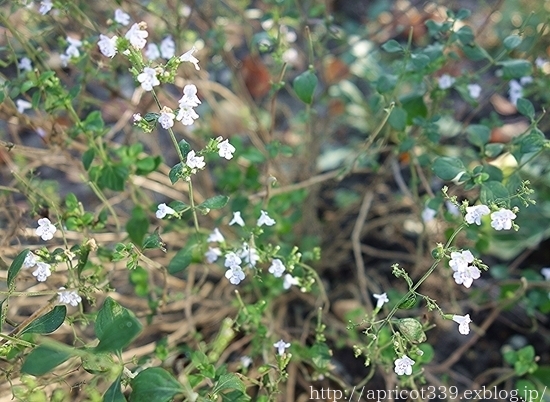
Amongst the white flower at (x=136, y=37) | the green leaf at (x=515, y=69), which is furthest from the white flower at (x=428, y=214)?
the white flower at (x=136, y=37)

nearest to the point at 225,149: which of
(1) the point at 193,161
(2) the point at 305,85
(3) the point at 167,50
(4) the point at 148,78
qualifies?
(1) the point at 193,161

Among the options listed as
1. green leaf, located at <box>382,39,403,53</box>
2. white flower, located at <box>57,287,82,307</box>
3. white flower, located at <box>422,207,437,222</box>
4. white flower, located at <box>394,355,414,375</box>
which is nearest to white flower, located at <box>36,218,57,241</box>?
white flower, located at <box>57,287,82,307</box>

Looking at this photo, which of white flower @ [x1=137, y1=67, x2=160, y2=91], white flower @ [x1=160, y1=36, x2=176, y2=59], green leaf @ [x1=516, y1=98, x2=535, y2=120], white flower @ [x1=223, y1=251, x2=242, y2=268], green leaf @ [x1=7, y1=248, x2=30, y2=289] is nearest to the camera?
white flower @ [x1=137, y1=67, x2=160, y2=91]

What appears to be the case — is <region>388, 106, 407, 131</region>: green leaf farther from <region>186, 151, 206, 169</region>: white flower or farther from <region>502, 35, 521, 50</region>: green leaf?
<region>186, 151, 206, 169</region>: white flower

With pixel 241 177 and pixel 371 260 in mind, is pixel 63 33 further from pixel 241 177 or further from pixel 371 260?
pixel 371 260

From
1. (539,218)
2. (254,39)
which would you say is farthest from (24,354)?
(539,218)

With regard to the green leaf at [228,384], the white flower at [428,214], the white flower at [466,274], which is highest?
the white flower at [466,274]

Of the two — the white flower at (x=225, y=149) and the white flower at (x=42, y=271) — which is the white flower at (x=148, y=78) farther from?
the white flower at (x=42, y=271)

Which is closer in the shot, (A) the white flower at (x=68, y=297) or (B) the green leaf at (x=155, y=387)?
(B) the green leaf at (x=155, y=387)
